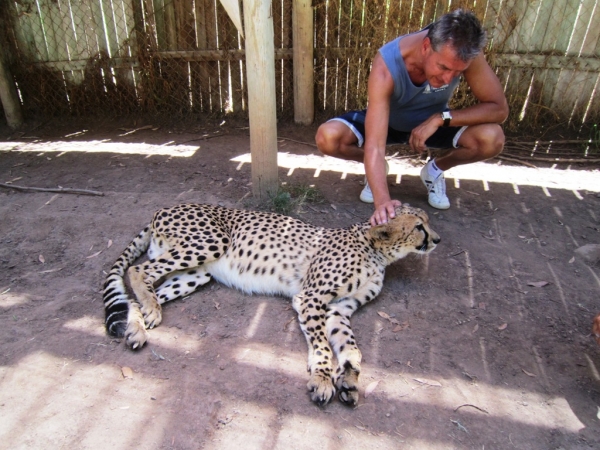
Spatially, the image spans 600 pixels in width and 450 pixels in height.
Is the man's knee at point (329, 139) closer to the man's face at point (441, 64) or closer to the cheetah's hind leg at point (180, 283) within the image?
the man's face at point (441, 64)

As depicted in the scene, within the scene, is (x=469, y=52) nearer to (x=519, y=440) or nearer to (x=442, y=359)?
(x=442, y=359)

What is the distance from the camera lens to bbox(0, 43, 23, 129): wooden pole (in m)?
5.91

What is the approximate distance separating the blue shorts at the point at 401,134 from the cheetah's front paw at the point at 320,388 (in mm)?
2212

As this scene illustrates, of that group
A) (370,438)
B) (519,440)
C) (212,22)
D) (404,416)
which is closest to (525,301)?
(519,440)

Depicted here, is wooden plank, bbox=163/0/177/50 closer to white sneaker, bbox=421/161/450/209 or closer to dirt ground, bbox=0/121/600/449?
dirt ground, bbox=0/121/600/449

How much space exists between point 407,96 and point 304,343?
196 centimetres

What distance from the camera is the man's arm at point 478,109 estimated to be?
337cm

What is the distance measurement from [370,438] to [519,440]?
621 mm

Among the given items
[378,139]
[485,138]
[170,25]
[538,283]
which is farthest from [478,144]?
[170,25]

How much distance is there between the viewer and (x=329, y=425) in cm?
197

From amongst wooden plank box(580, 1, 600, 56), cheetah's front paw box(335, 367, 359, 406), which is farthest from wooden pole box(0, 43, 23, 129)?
wooden plank box(580, 1, 600, 56)

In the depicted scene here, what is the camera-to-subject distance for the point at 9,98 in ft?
19.7

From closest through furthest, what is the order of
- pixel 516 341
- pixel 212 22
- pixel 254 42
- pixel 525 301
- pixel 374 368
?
pixel 374 368 → pixel 516 341 → pixel 525 301 → pixel 254 42 → pixel 212 22

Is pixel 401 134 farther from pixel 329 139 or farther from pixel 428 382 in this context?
pixel 428 382
